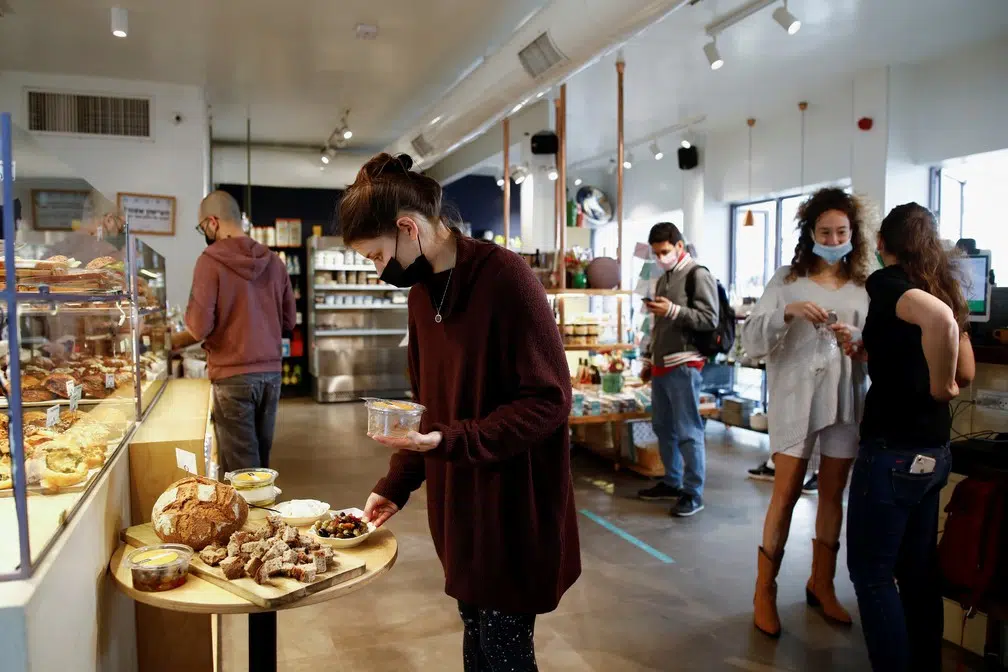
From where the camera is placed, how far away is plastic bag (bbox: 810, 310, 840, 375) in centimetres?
301

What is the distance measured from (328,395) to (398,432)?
9.11 m

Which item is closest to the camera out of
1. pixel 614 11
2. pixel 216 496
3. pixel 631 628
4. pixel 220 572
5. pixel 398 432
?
pixel 398 432

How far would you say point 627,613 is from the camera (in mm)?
3438

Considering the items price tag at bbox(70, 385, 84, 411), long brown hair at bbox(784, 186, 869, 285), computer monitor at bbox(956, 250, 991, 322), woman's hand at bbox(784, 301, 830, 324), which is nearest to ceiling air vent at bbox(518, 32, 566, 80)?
long brown hair at bbox(784, 186, 869, 285)

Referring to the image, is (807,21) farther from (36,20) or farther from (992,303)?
(36,20)

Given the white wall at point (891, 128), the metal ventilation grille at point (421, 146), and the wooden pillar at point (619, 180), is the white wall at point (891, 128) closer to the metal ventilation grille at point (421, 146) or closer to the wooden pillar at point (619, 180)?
the wooden pillar at point (619, 180)

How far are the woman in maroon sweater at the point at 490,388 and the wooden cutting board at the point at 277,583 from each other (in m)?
0.24

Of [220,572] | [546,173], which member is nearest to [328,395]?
[546,173]

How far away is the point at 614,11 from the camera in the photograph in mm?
3812

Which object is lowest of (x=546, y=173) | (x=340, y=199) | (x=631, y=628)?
(x=631, y=628)

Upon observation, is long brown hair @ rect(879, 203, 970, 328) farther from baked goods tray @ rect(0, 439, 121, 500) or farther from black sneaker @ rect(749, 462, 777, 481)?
black sneaker @ rect(749, 462, 777, 481)

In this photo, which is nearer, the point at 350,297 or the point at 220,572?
the point at 220,572

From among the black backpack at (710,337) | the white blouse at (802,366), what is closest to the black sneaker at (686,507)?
the black backpack at (710,337)

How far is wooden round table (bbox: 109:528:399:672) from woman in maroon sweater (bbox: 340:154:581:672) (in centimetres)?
21
